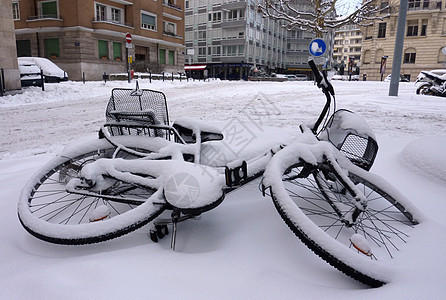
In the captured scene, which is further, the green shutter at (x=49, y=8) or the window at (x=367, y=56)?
the window at (x=367, y=56)

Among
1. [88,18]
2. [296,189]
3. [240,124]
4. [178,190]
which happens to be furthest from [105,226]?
[88,18]

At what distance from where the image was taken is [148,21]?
115 feet

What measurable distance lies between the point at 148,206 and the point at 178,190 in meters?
0.20

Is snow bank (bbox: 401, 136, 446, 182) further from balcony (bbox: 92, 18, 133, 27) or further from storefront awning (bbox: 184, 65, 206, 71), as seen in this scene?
storefront awning (bbox: 184, 65, 206, 71)

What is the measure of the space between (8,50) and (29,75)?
1.74m

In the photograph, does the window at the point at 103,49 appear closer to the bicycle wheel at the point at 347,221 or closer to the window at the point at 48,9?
the window at the point at 48,9

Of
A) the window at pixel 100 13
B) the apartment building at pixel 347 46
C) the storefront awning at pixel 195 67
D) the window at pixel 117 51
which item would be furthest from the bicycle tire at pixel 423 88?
the apartment building at pixel 347 46

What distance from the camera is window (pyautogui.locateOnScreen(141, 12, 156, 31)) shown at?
113 feet

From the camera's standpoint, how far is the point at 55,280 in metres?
1.55

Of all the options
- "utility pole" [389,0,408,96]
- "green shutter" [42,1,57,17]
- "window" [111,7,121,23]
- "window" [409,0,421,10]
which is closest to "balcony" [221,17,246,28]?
"window" [111,7,121,23]

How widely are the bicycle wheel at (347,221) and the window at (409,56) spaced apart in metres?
49.2

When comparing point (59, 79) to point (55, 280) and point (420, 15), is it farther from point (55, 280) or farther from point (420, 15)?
point (420, 15)

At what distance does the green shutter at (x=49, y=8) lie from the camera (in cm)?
2903

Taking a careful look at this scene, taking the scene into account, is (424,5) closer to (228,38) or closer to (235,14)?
(235,14)
